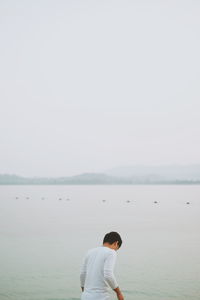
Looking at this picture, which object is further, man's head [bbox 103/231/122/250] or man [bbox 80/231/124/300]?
man's head [bbox 103/231/122/250]

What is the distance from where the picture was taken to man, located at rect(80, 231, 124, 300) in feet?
18.1

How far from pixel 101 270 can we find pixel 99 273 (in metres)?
0.06

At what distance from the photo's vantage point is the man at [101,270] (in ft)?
18.1

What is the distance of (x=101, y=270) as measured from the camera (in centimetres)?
562

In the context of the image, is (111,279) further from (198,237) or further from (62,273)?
(198,237)

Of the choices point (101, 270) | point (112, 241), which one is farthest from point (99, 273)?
point (112, 241)

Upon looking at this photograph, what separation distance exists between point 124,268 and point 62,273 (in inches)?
145

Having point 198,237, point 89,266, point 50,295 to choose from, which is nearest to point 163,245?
point 198,237

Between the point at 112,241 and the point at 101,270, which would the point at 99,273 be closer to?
the point at 101,270

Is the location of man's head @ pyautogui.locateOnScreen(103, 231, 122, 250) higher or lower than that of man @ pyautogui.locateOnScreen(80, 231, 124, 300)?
higher

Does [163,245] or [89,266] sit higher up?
[89,266]

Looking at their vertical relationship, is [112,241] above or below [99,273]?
above

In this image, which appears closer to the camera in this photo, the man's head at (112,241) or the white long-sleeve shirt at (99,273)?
the white long-sleeve shirt at (99,273)

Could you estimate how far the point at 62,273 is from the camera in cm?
1894
